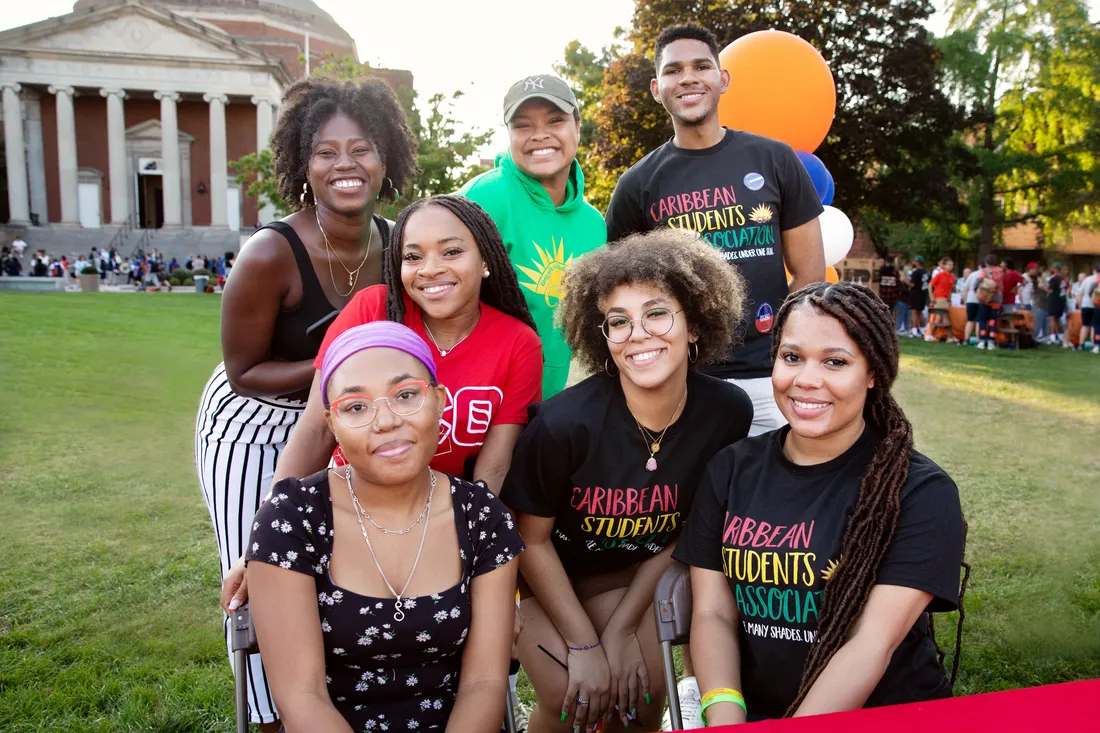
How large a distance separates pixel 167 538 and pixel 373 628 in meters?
4.22

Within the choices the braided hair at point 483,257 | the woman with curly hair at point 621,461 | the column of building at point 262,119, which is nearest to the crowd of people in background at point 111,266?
the column of building at point 262,119

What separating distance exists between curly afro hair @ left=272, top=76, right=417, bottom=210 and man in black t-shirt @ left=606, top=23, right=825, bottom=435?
1.09 metres

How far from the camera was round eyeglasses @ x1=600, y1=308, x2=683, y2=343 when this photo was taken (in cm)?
269

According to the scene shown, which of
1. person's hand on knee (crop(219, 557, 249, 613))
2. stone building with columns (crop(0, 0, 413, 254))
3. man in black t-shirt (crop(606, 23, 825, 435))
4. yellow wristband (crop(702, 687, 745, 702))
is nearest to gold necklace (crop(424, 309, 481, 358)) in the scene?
person's hand on knee (crop(219, 557, 249, 613))

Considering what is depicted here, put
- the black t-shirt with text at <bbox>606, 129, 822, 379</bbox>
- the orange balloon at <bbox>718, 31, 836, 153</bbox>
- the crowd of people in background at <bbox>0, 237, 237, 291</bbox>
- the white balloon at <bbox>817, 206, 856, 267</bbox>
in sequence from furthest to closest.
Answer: the crowd of people in background at <bbox>0, 237, 237, 291</bbox> < the white balloon at <bbox>817, 206, 856, 267</bbox> < the orange balloon at <bbox>718, 31, 836, 153</bbox> < the black t-shirt with text at <bbox>606, 129, 822, 379</bbox>

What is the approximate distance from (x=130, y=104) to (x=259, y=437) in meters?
51.2

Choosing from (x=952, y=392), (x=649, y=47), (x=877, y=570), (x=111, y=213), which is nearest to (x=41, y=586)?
(x=877, y=570)

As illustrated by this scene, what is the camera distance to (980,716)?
1421mm

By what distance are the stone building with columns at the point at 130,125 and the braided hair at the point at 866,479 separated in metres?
44.3

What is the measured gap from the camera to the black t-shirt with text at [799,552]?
7.20 feet

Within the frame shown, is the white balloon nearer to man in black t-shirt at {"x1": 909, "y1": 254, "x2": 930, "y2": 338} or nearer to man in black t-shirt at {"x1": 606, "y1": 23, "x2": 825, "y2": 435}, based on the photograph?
man in black t-shirt at {"x1": 606, "y1": 23, "x2": 825, "y2": 435}

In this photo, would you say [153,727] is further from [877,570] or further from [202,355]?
[202,355]

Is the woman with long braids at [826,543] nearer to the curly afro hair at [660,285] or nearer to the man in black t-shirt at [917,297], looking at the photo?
the curly afro hair at [660,285]

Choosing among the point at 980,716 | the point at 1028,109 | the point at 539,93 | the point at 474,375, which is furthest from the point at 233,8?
the point at 980,716
